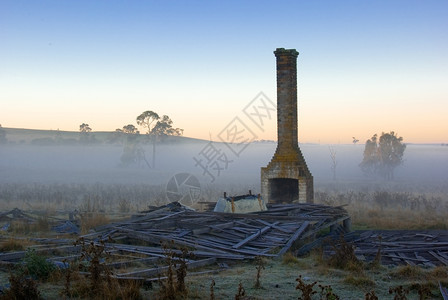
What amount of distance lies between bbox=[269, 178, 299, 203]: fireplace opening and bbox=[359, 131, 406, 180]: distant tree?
39.8 meters

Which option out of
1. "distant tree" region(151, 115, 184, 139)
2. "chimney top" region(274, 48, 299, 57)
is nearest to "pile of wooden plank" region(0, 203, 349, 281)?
"chimney top" region(274, 48, 299, 57)

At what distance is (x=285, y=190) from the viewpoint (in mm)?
17047

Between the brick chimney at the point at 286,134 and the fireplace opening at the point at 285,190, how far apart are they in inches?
19.9

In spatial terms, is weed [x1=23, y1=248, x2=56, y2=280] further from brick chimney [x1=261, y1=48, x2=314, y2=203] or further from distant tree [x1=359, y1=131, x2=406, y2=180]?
distant tree [x1=359, y1=131, x2=406, y2=180]

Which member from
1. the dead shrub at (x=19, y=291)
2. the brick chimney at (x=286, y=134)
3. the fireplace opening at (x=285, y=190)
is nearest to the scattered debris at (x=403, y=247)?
the brick chimney at (x=286, y=134)

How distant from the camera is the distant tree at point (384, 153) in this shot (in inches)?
2077

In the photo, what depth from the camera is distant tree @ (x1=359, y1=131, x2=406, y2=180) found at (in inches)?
2077

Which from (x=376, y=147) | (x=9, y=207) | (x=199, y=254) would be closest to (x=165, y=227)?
(x=199, y=254)

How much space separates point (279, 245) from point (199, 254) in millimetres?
2055

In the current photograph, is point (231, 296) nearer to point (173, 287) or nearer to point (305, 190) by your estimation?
point (173, 287)

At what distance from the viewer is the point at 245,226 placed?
1113 centimetres

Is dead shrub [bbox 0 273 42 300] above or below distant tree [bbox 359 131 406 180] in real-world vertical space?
below

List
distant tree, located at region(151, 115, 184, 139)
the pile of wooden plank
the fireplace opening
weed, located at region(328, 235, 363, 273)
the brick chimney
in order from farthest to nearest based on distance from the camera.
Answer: distant tree, located at region(151, 115, 184, 139)
the fireplace opening
the brick chimney
the pile of wooden plank
weed, located at region(328, 235, 363, 273)

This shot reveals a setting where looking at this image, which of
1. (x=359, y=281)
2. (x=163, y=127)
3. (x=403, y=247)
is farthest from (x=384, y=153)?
(x=359, y=281)
